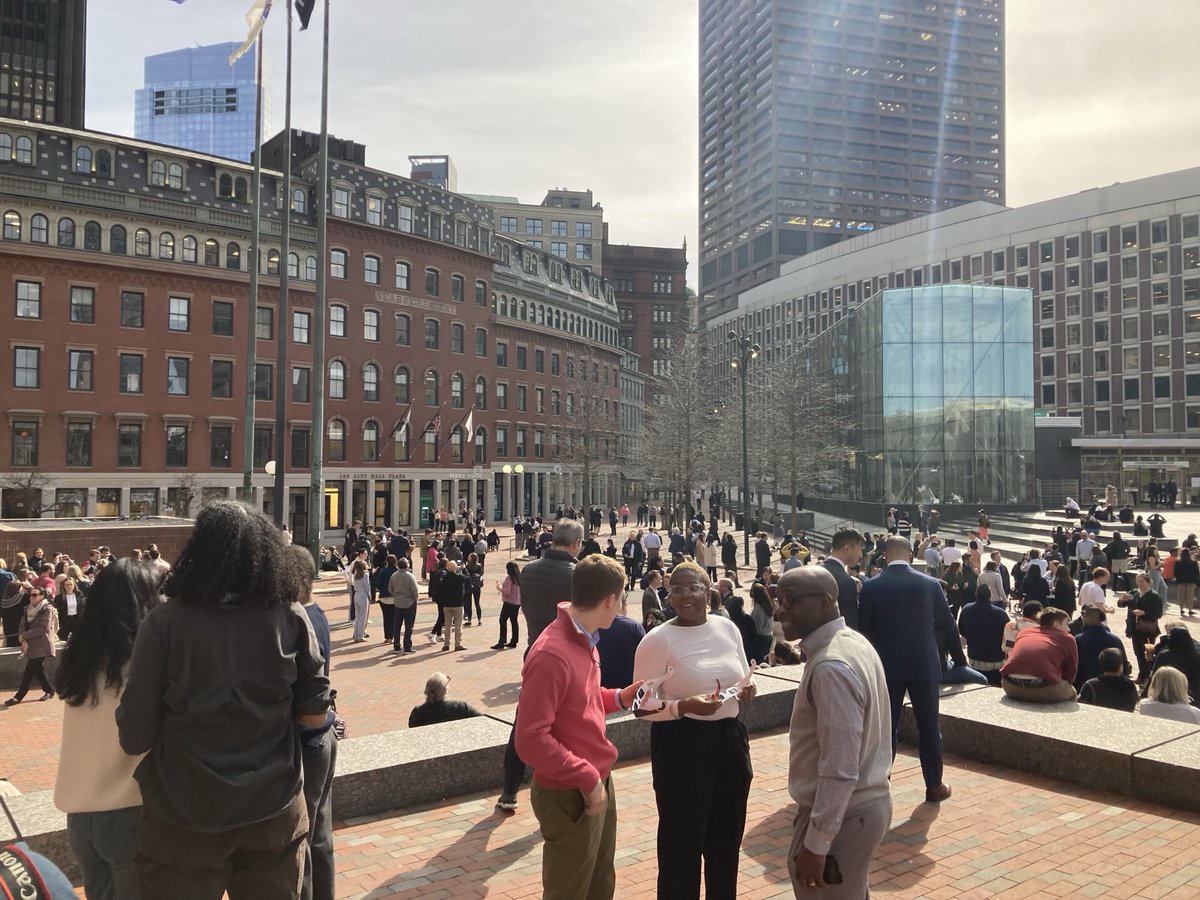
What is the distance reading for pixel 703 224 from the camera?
17038cm

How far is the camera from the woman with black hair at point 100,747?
3.53 meters

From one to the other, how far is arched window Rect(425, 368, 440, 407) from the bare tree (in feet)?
71.7

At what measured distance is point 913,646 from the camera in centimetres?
639

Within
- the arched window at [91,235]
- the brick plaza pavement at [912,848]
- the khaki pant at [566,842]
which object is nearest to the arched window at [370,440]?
the arched window at [91,235]

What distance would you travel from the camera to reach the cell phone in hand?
3476 mm

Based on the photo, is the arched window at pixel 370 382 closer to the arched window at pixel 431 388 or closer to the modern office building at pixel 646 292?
the arched window at pixel 431 388

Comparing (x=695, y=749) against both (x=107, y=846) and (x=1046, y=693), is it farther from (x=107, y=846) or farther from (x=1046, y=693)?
(x=1046, y=693)

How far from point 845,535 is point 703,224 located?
16869cm

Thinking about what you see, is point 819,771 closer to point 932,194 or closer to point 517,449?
point 517,449

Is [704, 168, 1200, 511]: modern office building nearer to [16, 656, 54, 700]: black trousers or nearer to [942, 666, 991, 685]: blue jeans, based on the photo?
[16, 656, 54, 700]: black trousers

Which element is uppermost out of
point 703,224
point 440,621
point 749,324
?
point 703,224

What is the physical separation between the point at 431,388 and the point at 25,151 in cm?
2389

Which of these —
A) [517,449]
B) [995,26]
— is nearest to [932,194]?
[995,26]

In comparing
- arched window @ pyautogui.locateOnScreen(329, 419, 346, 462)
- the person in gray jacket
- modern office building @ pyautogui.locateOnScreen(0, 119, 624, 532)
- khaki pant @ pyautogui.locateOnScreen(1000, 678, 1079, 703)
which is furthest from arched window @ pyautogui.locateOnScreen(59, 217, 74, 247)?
khaki pant @ pyautogui.locateOnScreen(1000, 678, 1079, 703)
